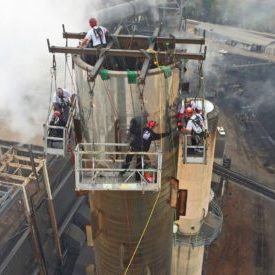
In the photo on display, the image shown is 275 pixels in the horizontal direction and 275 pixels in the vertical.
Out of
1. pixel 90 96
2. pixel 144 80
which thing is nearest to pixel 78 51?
pixel 90 96

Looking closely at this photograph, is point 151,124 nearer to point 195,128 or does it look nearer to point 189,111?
point 195,128

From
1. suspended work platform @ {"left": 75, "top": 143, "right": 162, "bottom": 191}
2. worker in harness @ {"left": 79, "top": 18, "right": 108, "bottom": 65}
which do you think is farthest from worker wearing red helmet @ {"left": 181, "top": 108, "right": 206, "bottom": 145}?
worker in harness @ {"left": 79, "top": 18, "right": 108, "bottom": 65}

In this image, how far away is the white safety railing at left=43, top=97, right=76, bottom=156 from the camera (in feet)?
31.6

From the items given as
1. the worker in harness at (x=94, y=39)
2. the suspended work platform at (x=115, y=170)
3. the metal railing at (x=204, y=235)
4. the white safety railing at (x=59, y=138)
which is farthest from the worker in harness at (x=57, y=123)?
the metal railing at (x=204, y=235)

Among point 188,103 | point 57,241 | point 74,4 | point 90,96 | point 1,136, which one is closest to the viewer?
point 90,96

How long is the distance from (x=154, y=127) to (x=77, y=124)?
6.53 ft

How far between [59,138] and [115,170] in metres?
1.88

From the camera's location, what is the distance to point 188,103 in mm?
10758

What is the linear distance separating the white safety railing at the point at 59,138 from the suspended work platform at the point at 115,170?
630 millimetres

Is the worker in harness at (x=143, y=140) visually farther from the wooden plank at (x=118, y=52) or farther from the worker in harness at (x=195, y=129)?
the wooden plank at (x=118, y=52)

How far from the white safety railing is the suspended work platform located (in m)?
0.63

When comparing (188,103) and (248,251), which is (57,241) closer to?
(248,251)

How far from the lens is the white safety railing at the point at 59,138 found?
962 cm

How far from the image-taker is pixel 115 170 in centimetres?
861
